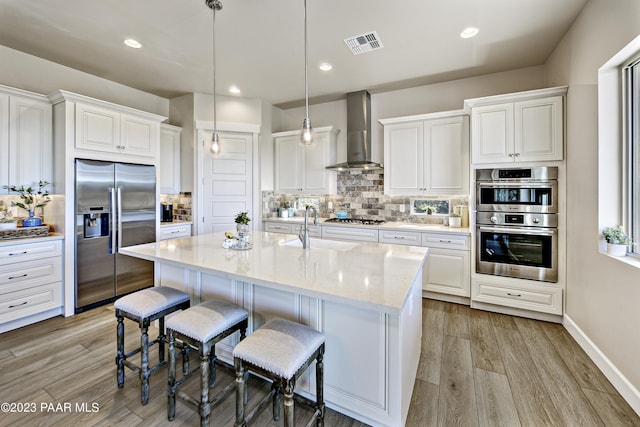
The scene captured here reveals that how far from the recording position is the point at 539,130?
9.53 ft

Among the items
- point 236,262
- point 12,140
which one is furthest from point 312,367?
point 12,140

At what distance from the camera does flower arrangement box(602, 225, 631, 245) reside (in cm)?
200

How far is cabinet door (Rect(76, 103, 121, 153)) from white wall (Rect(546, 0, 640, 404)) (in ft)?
15.4

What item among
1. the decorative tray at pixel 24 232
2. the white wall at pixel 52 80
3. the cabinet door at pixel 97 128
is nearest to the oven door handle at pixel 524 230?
the cabinet door at pixel 97 128

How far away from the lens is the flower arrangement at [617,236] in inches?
78.9

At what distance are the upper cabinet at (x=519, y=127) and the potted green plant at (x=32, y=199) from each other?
479 centimetres

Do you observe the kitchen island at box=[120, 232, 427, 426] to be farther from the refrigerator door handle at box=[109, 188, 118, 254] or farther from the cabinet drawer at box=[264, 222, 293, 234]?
the cabinet drawer at box=[264, 222, 293, 234]

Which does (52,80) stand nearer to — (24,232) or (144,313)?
(24,232)

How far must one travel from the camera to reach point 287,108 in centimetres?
521

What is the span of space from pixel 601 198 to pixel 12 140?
5.37m

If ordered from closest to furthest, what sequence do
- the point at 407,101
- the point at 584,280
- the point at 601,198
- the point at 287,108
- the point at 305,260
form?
the point at 305,260 → the point at 601,198 → the point at 584,280 → the point at 407,101 → the point at 287,108

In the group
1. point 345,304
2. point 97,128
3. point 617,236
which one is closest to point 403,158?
point 617,236

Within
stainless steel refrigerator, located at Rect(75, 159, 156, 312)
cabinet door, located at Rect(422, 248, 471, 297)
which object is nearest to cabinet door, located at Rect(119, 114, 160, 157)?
stainless steel refrigerator, located at Rect(75, 159, 156, 312)

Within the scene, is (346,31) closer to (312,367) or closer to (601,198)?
(601,198)
